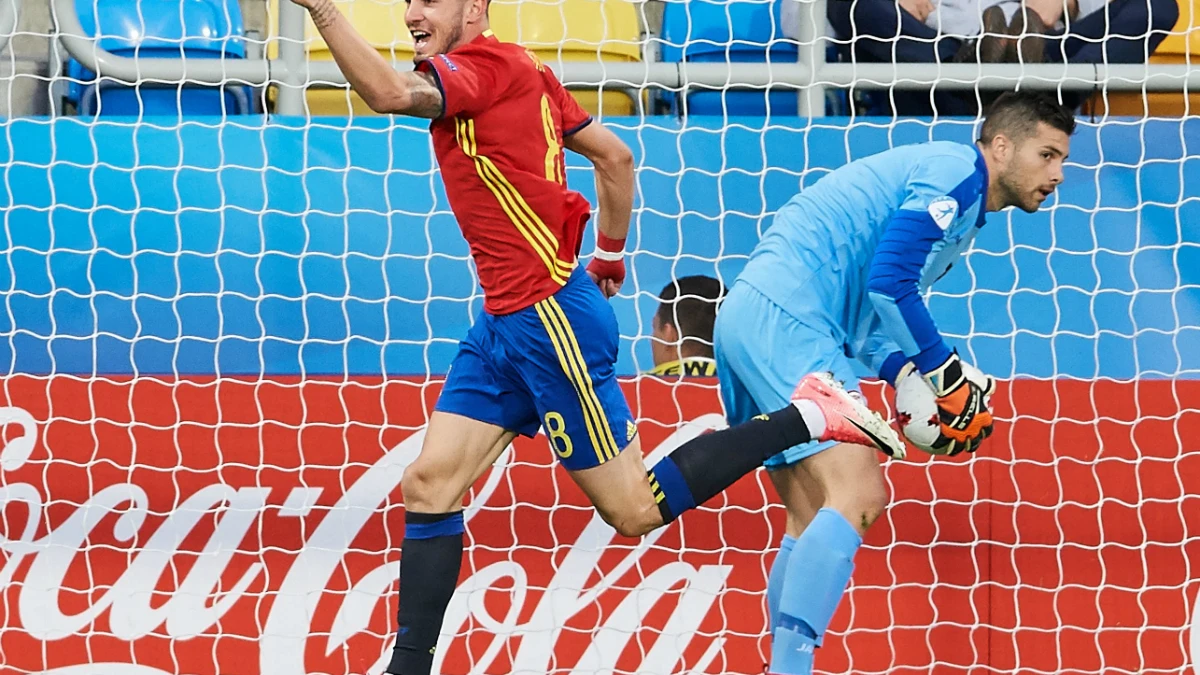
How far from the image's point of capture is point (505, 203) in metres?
3.08

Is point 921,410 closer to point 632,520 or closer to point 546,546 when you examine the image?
point 632,520

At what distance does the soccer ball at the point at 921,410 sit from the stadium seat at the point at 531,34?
1.71 meters

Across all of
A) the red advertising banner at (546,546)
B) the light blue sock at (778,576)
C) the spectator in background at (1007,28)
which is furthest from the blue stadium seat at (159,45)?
the light blue sock at (778,576)

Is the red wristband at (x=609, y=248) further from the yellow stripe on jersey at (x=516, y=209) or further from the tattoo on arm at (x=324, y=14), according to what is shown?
the tattoo on arm at (x=324, y=14)

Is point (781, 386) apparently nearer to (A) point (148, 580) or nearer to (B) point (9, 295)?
(A) point (148, 580)

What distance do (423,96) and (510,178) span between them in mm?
305

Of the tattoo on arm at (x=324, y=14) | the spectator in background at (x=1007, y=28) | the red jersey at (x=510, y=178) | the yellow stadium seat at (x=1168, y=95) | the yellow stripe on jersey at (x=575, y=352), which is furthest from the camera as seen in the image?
the yellow stadium seat at (x=1168, y=95)

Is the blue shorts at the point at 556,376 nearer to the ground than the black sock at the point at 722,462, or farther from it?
farther from it

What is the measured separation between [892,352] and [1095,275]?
114cm

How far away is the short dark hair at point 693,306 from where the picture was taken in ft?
14.1

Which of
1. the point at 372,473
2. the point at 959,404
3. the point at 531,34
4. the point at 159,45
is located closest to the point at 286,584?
the point at 372,473

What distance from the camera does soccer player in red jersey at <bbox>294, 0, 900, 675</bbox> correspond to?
3062mm

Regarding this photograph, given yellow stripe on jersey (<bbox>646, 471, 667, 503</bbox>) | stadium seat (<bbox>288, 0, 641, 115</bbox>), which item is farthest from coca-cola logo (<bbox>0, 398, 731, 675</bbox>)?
stadium seat (<bbox>288, 0, 641, 115</bbox>)

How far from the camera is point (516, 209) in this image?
3084mm
